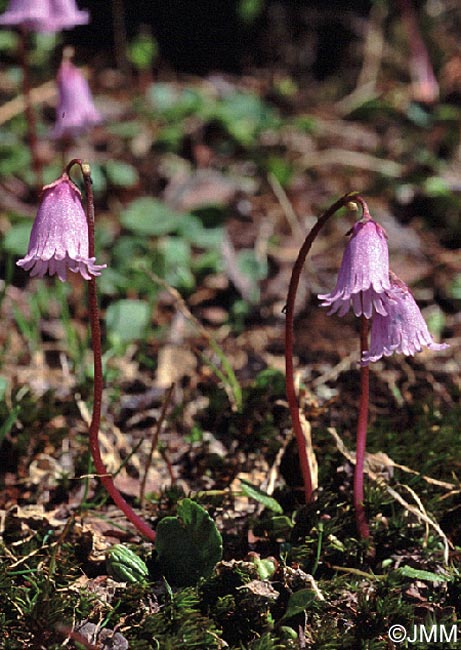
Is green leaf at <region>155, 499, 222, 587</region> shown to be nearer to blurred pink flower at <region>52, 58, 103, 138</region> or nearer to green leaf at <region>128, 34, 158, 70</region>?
blurred pink flower at <region>52, 58, 103, 138</region>

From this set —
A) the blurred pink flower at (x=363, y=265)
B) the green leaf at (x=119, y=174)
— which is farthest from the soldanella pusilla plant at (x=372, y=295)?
the green leaf at (x=119, y=174)

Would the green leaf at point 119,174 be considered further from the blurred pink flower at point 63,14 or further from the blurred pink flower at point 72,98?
the blurred pink flower at point 63,14

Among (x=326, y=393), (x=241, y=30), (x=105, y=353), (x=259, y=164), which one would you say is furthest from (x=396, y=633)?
(x=241, y=30)

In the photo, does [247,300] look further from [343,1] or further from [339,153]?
[343,1]

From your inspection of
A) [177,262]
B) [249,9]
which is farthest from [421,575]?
[249,9]

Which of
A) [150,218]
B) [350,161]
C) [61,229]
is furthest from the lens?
[350,161]

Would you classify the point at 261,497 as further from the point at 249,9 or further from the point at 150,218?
the point at 249,9
